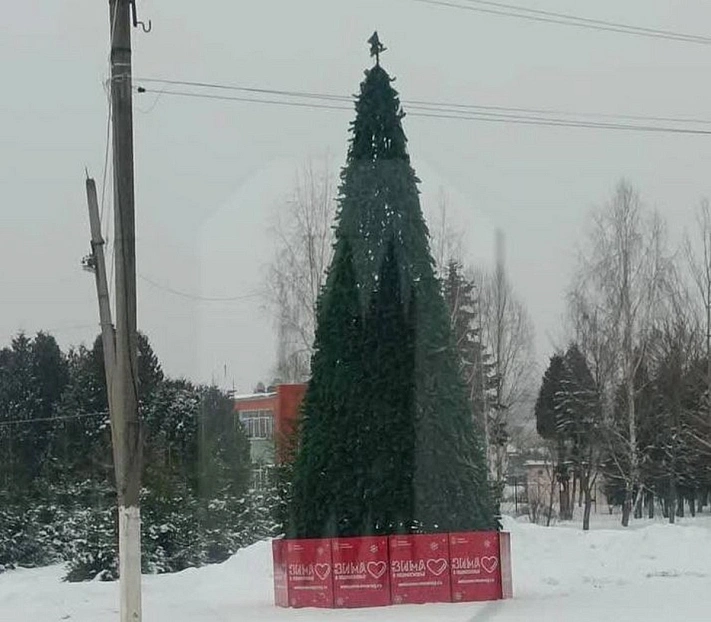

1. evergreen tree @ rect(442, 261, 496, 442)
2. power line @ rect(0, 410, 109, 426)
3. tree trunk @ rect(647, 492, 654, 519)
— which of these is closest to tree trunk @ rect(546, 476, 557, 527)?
tree trunk @ rect(647, 492, 654, 519)

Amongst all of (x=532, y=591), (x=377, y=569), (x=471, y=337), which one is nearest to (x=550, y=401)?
(x=471, y=337)

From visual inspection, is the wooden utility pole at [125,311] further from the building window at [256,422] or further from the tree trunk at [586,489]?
the tree trunk at [586,489]

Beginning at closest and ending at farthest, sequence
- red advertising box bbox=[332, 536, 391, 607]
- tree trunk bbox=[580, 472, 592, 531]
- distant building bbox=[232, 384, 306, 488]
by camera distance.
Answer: red advertising box bbox=[332, 536, 391, 607], distant building bbox=[232, 384, 306, 488], tree trunk bbox=[580, 472, 592, 531]

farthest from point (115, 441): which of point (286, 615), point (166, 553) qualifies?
point (166, 553)

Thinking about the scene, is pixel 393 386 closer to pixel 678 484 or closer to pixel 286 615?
pixel 286 615

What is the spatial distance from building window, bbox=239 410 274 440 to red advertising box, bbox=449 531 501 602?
24130mm

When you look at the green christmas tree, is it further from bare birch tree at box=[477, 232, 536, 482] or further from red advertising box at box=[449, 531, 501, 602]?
bare birch tree at box=[477, 232, 536, 482]

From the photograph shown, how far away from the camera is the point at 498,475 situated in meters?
43.6

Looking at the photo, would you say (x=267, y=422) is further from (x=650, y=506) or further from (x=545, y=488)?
(x=545, y=488)

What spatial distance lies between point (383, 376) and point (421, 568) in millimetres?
2945

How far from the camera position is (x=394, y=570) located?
19.5m

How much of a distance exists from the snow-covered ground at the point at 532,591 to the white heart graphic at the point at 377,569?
67 cm

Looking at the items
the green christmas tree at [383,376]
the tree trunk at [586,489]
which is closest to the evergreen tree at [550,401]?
the tree trunk at [586,489]

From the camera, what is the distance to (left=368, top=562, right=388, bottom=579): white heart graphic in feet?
63.9
